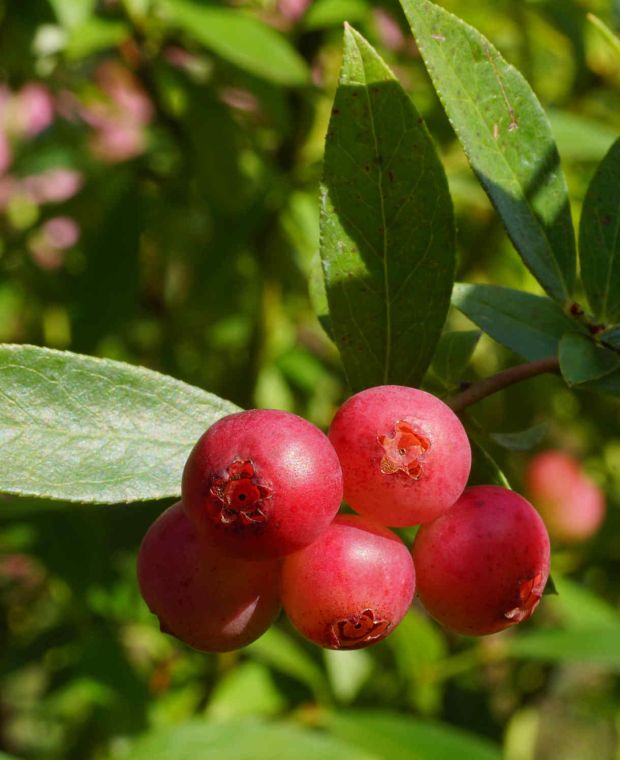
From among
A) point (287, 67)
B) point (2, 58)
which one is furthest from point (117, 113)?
point (287, 67)

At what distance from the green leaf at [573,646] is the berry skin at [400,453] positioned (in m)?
1.17

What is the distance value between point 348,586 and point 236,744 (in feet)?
2.73

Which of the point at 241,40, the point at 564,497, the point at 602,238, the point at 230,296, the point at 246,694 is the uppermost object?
the point at 602,238

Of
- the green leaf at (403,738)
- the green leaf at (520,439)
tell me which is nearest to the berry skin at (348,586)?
the green leaf at (520,439)

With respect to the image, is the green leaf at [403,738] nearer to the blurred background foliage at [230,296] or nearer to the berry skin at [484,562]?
the blurred background foliage at [230,296]

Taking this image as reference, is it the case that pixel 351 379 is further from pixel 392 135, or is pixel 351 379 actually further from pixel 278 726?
pixel 278 726

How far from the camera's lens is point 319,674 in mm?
1776

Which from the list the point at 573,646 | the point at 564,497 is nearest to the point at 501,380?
the point at 573,646

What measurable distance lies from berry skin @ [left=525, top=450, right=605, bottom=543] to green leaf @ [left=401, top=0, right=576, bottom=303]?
1384 mm

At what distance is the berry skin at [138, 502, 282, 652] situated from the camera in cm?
67

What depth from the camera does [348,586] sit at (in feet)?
2.13

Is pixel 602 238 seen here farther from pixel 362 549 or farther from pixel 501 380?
pixel 362 549

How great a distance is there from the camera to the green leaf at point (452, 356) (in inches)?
34.0

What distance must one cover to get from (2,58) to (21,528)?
0.81m
